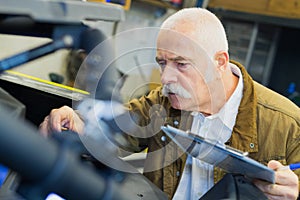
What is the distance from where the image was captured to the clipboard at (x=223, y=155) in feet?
2.06

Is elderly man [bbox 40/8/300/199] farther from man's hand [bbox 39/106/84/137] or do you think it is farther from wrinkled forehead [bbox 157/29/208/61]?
man's hand [bbox 39/106/84/137]

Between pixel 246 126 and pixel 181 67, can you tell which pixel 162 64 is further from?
pixel 246 126

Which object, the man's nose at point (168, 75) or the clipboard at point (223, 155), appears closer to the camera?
the clipboard at point (223, 155)

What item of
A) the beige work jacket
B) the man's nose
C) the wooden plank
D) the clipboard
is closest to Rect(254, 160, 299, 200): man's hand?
the clipboard

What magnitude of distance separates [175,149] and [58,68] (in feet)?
5.61

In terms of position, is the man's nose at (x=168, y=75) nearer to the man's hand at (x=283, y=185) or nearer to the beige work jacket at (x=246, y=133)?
the beige work jacket at (x=246, y=133)

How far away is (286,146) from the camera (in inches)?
42.9

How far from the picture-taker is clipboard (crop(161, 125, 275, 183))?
0.63 m

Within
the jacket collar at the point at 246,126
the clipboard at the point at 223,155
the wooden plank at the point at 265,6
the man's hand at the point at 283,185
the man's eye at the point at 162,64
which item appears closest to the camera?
the clipboard at the point at 223,155

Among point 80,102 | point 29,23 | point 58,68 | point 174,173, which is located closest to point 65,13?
point 29,23

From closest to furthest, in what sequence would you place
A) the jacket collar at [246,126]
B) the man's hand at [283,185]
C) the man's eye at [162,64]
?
the man's hand at [283,185]
the man's eye at [162,64]
the jacket collar at [246,126]

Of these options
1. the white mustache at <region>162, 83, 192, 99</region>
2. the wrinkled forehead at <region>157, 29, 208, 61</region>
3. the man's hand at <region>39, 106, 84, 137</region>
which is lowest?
the man's hand at <region>39, 106, 84, 137</region>

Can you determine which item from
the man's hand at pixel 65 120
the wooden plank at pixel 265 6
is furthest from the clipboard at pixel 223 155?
the wooden plank at pixel 265 6

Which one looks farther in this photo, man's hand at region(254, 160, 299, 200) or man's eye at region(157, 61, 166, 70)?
man's eye at region(157, 61, 166, 70)
